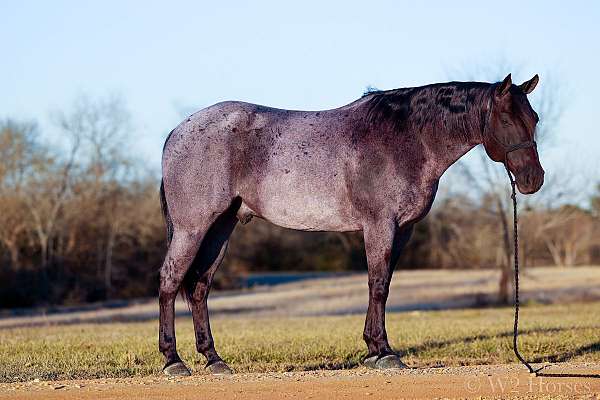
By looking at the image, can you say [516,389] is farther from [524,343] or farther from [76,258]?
[76,258]

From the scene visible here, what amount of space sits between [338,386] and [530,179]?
271 centimetres

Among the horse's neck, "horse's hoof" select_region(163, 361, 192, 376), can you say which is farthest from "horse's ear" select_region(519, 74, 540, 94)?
"horse's hoof" select_region(163, 361, 192, 376)

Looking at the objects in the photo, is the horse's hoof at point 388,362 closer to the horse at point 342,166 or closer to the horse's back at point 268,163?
the horse at point 342,166

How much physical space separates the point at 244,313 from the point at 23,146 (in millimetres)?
16767

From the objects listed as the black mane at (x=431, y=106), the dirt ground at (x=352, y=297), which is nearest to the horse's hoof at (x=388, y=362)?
the black mane at (x=431, y=106)

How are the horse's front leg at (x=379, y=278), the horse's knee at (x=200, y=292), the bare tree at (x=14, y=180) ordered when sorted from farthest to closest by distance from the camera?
the bare tree at (x=14, y=180), the horse's knee at (x=200, y=292), the horse's front leg at (x=379, y=278)

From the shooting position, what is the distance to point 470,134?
29.8 ft

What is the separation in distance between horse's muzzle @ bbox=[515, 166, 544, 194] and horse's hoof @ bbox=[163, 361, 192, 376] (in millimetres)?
3670

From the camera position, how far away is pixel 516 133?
884 centimetres

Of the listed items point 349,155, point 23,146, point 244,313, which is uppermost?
point 23,146

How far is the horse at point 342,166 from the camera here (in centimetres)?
895

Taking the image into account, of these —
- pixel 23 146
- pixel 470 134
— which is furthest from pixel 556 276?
pixel 470 134

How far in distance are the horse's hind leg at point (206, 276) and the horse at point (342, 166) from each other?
0.06 feet

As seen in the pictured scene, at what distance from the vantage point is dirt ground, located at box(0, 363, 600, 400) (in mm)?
7434
